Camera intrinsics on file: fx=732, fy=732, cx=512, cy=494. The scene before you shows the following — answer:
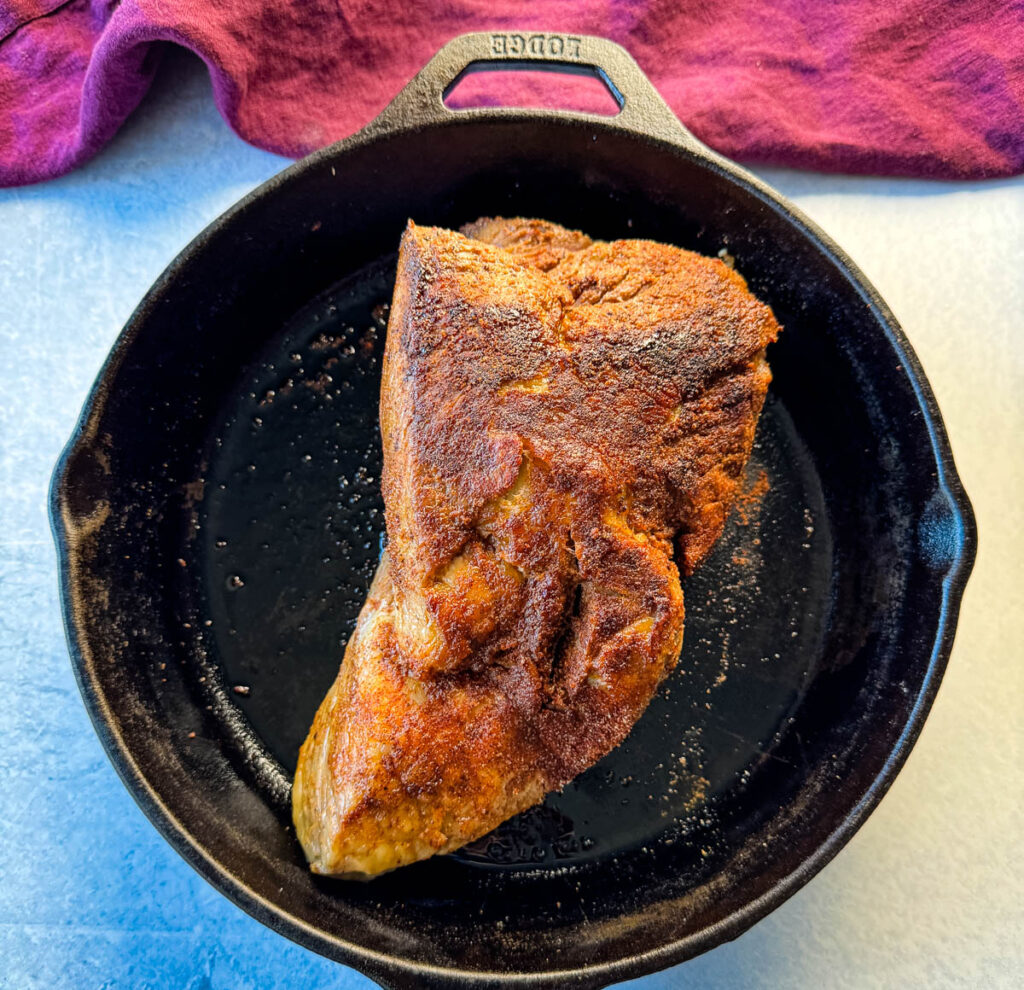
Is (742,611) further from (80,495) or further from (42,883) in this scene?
(42,883)

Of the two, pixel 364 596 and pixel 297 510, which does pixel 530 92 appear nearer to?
pixel 297 510

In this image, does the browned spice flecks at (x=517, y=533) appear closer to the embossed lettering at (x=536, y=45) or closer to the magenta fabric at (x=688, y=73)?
the embossed lettering at (x=536, y=45)

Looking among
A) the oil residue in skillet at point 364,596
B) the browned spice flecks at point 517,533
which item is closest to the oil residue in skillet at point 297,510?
the oil residue in skillet at point 364,596

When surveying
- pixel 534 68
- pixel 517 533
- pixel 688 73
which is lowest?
pixel 517 533

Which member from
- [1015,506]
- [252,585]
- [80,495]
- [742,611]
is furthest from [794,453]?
[80,495]

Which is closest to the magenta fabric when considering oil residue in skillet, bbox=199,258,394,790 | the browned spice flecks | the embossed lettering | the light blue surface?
the light blue surface

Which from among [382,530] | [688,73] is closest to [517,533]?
[382,530]

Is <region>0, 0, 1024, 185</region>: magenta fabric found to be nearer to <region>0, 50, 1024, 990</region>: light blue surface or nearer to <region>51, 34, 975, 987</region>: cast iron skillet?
<region>0, 50, 1024, 990</region>: light blue surface
